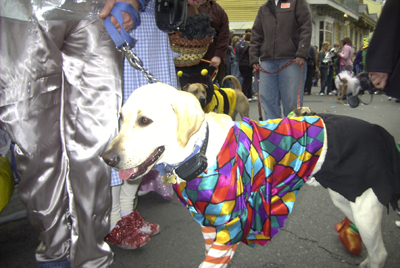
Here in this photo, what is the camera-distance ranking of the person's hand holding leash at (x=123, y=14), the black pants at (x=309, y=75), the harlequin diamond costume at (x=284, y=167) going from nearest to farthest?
the harlequin diamond costume at (x=284, y=167), the person's hand holding leash at (x=123, y=14), the black pants at (x=309, y=75)

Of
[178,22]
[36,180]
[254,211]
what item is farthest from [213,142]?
[36,180]

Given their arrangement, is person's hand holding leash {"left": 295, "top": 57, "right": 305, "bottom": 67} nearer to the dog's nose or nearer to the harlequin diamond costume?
the harlequin diamond costume

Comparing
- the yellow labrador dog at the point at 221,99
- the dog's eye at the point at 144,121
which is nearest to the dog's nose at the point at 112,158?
the dog's eye at the point at 144,121

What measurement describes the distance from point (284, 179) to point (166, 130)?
0.74 meters

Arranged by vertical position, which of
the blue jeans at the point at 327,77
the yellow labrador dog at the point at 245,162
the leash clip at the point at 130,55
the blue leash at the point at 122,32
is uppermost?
the blue leash at the point at 122,32

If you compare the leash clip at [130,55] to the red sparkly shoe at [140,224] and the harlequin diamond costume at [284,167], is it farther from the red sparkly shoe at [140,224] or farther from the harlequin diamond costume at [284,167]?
the red sparkly shoe at [140,224]

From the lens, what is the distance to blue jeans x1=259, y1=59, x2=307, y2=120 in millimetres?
3590

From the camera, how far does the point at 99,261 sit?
1771 mm

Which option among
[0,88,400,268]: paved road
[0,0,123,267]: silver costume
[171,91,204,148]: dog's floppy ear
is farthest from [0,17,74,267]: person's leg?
[171,91,204,148]: dog's floppy ear

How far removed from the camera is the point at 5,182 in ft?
6.95

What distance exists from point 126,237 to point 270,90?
8.52 ft

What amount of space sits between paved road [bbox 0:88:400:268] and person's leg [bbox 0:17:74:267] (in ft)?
1.75

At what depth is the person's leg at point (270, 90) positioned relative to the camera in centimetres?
378

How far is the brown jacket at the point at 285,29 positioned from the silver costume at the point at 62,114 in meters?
2.53
